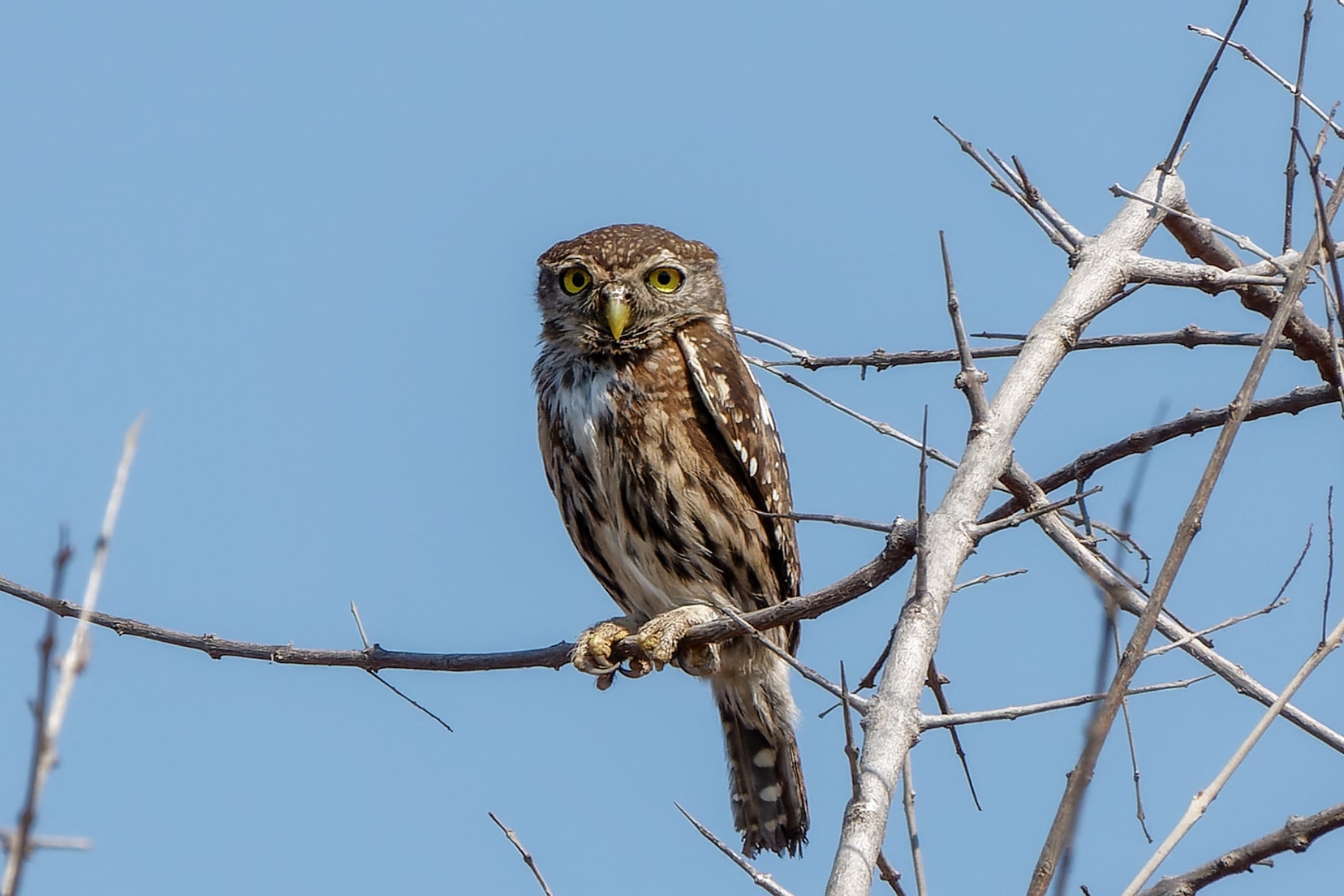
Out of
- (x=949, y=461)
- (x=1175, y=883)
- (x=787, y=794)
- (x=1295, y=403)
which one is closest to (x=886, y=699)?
(x=1175, y=883)

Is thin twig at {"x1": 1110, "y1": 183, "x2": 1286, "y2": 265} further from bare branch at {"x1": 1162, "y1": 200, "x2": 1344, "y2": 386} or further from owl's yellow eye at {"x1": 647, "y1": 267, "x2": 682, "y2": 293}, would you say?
owl's yellow eye at {"x1": 647, "y1": 267, "x2": 682, "y2": 293}

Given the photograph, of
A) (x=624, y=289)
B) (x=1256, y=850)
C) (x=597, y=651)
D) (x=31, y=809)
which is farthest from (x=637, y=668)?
(x=31, y=809)

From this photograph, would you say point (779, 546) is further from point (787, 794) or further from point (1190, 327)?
point (1190, 327)

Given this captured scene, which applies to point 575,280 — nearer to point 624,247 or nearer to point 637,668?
point 624,247

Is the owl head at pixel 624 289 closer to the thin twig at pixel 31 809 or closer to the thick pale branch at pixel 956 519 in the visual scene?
the thick pale branch at pixel 956 519

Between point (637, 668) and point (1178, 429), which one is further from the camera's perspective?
point (637, 668)

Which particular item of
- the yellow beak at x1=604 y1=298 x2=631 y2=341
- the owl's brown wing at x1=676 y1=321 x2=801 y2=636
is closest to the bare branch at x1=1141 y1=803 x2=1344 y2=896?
the owl's brown wing at x1=676 y1=321 x2=801 y2=636
